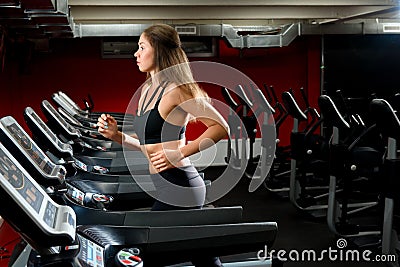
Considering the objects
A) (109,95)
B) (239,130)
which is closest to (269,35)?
(239,130)

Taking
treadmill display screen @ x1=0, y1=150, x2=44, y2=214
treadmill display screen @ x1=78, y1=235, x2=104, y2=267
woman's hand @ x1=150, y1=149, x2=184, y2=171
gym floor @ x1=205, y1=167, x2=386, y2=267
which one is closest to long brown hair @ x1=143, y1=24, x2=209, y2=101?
woman's hand @ x1=150, y1=149, x2=184, y2=171

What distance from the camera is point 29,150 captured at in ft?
7.38

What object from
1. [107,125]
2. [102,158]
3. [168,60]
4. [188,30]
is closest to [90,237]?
[107,125]

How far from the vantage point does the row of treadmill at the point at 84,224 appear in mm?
1409

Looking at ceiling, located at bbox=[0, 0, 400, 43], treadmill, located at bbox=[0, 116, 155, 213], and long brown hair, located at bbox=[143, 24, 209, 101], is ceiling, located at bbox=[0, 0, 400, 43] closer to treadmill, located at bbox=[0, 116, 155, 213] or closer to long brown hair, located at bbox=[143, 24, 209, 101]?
treadmill, located at bbox=[0, 116, 155, 213]

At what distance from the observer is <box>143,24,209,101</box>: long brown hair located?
2.47 m

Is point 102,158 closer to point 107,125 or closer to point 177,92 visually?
point 107,125

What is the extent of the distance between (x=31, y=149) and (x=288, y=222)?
3.45 m

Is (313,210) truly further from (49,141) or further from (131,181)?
(49,141)

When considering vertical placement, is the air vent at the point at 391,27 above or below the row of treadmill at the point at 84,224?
above

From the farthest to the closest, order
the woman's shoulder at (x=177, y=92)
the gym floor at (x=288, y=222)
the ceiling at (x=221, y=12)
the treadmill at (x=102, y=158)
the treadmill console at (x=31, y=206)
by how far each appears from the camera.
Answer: the ceiling at (x=221, y=12)
the gym floor at (x=288, y=222)
the treadmill at (x=102, y=158)
the woman's shoulder at (x=177, y=92)
the treadmill console at (x=31, y=206)

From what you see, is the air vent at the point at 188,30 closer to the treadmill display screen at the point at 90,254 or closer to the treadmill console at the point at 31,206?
the treadmill display screen at the point at 90,254

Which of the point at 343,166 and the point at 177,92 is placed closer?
the point at 177,92

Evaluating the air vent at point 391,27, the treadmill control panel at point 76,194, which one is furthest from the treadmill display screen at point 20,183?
the air vent at point 391,27
